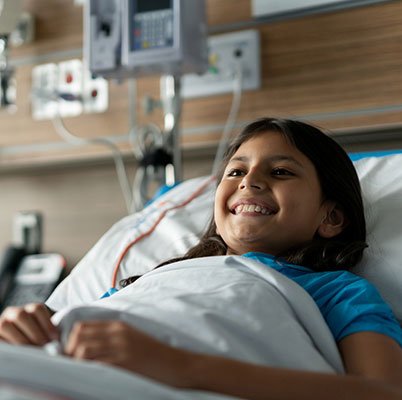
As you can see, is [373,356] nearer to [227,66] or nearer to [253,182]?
[253,182]

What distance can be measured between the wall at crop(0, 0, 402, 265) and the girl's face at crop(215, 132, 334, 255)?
68 cm

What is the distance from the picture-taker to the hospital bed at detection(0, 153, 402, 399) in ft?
2.23

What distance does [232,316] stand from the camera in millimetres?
942

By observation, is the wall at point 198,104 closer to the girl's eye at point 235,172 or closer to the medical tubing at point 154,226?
the medical tubing at point 154,226

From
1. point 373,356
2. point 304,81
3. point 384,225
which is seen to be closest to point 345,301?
point 373,356

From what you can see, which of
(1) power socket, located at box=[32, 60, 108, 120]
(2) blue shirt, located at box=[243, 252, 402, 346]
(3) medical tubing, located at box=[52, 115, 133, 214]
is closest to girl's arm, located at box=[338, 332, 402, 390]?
(2) blue shirt, located at box=[243, 252, 402, 346]

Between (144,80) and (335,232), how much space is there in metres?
1.22

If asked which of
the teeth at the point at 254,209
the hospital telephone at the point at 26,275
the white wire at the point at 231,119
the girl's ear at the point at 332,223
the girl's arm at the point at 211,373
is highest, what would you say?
the white wire at the point at 231,119

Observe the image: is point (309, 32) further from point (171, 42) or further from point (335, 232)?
point (335, 232)

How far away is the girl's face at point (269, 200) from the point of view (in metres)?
1.26

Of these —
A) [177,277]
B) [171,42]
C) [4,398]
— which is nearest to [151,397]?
[4,398]

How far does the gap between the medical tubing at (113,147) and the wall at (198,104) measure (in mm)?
27

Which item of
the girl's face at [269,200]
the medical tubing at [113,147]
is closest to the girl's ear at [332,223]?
the girl's face at [269,200]

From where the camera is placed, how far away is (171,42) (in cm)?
195
